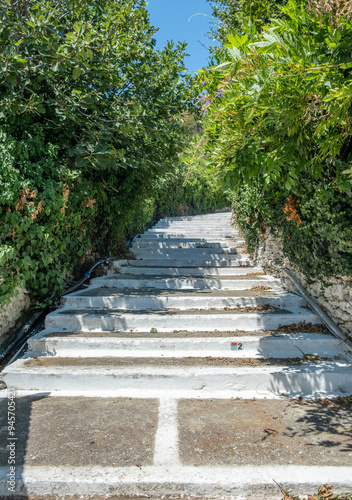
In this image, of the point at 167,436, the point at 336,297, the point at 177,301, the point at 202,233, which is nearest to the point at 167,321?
the point at 177,301

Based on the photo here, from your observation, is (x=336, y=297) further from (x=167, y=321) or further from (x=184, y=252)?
(x=184, y=252)

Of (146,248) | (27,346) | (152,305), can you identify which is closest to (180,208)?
(146,248)

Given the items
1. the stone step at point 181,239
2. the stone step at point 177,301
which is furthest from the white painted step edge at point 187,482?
the stone step at point 181,239

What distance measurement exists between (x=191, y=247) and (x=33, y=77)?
16.7 ft

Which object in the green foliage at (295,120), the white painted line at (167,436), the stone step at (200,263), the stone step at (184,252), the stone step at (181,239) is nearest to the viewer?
the green foliage at (295,120)

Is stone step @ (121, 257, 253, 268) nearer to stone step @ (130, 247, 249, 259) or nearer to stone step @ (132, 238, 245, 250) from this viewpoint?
stone step @ (130, 247, 249, 259)

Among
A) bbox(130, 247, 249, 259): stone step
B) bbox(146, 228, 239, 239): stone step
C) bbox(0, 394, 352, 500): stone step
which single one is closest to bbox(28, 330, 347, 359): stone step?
bbox(0, 394, 352, 500): stone step

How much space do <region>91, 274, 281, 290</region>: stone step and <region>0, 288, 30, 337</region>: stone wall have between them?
1.52 metres

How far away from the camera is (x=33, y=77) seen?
4172 mm

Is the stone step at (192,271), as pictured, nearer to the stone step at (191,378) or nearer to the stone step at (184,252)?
the stone step at (184,252)

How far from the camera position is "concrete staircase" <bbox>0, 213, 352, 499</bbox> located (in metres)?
2.22

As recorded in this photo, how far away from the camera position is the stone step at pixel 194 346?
3.83 metres

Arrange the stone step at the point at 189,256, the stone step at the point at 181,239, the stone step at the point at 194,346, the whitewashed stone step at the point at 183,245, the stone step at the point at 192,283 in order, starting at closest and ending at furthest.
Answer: the stone step at the point at 194,346
the stone step at the point at 192,283
the stone step at the point at 189,256
the whitewashed stone step at the point at 183,245
the stone step at the point at 181,239

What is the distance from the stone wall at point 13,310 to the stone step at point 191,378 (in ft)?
2.22
